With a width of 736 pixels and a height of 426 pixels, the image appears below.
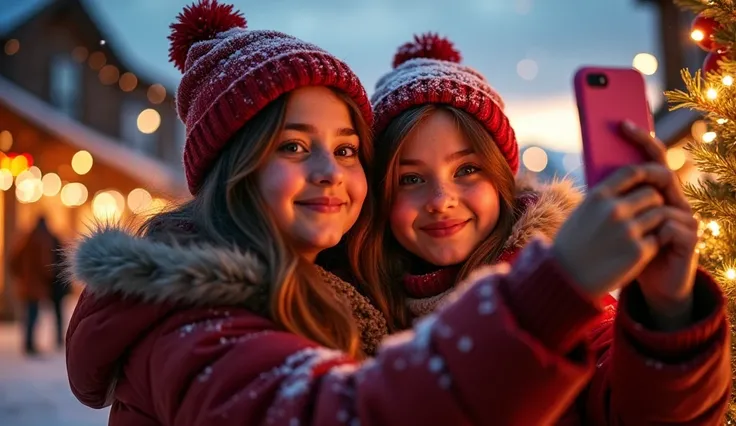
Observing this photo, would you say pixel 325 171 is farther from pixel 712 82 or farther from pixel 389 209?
pixel 712 82

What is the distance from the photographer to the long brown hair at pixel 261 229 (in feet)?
5.96

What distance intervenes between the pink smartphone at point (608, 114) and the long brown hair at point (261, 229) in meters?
0.77

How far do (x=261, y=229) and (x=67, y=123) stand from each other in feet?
49.1

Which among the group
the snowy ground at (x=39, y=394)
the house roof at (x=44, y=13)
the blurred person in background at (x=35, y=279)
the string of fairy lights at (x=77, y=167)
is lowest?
the snowy ground at (x=39, y=394)

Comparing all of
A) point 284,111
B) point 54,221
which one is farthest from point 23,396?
point 54,221

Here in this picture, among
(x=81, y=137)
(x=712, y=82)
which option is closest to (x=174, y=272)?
(x=712, y=82)

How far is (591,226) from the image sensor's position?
1228 mm

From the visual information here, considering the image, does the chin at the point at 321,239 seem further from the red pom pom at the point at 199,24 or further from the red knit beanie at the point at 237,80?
the red pom pom at the point at 199,24

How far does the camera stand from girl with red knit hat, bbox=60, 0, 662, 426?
4.10ft

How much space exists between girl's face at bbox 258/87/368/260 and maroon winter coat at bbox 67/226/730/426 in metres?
0.31

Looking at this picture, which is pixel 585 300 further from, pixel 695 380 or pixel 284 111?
pixel 284 111

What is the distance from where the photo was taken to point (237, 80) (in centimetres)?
212

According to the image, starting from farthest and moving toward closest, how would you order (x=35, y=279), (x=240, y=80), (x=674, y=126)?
(x=35, y=279) → (x=674, y=126) → (x=240, y=80)

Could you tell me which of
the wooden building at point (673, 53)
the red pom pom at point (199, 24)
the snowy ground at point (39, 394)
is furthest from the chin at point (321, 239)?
the wooden building at point (673, 53)
